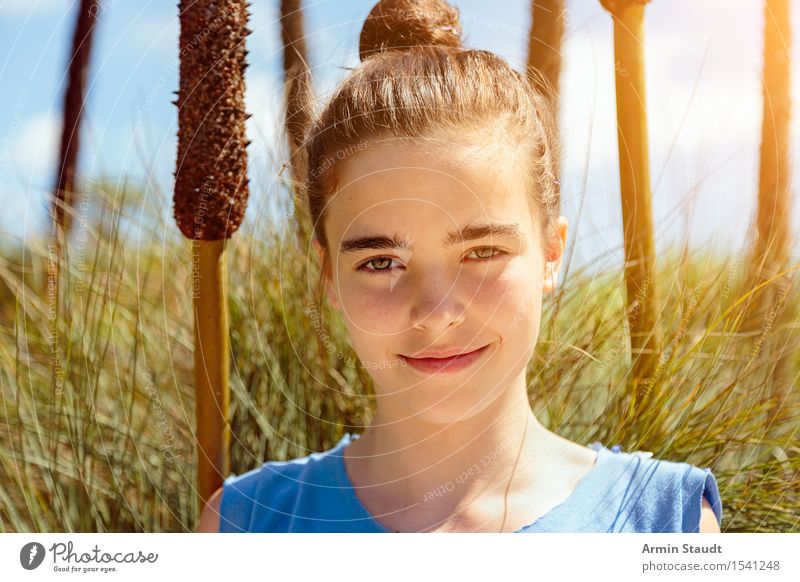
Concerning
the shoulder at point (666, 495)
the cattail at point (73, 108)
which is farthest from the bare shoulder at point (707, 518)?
the cattail at point (73, 108)

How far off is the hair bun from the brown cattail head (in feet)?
0.43

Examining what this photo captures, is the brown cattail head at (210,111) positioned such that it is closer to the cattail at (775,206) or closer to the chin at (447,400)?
the chin at (447,400)

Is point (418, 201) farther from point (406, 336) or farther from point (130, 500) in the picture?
point (130, 500)

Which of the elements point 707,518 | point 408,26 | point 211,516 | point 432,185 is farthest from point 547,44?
point 211,516

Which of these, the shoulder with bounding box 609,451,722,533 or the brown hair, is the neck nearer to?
the shoulder with bounding box 609,451,722,533

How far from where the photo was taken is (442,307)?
30.0 inches

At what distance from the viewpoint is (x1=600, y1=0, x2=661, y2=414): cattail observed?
90 centimetres

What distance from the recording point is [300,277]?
1.04 m

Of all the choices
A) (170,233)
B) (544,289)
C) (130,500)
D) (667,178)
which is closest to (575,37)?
(667,178)

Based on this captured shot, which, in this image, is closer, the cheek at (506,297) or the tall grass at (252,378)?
the cheek at (506,297)

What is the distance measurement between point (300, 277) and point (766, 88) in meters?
0.57

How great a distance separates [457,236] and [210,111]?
29 centimetres

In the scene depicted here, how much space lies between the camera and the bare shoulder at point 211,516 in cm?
88

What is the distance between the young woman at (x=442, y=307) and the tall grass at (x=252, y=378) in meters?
0.11
